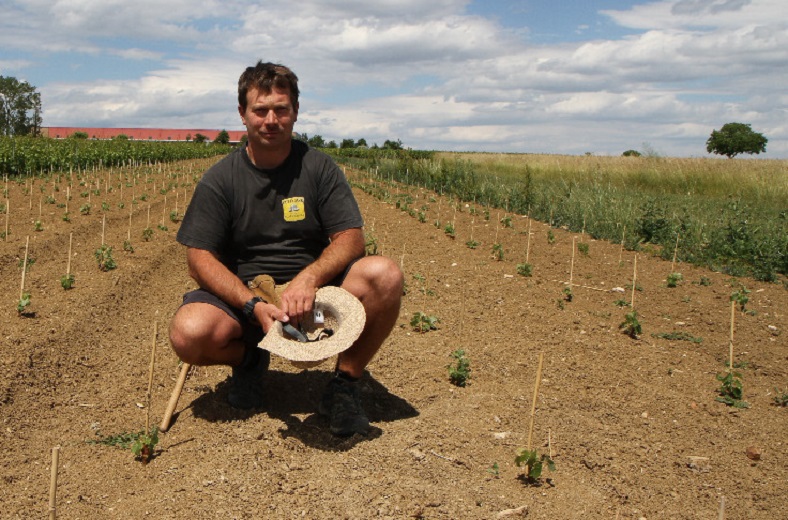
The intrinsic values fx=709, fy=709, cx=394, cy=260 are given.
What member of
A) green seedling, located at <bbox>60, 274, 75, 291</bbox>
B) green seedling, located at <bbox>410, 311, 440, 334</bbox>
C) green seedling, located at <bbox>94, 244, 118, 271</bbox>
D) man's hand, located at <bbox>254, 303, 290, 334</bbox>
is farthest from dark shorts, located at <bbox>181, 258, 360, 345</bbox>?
green seedling, located at <bbox>94, 244, 118, 271</bbox>

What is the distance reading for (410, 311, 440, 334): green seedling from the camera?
17.5ft

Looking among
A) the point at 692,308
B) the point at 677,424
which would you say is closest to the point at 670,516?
the point at 677,424

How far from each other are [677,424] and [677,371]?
3.26 ft

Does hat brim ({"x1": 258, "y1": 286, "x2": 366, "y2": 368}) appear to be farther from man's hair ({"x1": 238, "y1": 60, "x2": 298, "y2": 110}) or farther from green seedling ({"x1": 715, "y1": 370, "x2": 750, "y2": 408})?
green seedling ({"x1": 715, "y1": 370, "x2": 750, "y2": 408})

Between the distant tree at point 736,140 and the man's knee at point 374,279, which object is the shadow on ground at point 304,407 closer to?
the man's knee at point 374,279

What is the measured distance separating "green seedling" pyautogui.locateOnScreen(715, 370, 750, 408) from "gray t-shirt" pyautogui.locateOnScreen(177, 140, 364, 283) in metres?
2.49

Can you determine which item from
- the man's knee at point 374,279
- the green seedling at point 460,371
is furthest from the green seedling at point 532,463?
the green seedling at point 460,371

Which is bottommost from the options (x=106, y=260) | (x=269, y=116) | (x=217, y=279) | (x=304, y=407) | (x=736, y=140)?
(x=304, y=407)

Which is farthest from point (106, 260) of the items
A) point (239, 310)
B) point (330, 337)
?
point (330, 337)

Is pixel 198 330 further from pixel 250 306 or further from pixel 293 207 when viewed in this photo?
pixel 293 207

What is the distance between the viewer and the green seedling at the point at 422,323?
17.5ft

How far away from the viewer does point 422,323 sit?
534 centimetres

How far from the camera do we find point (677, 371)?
15.5 ft

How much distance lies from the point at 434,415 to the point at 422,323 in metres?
1.78
